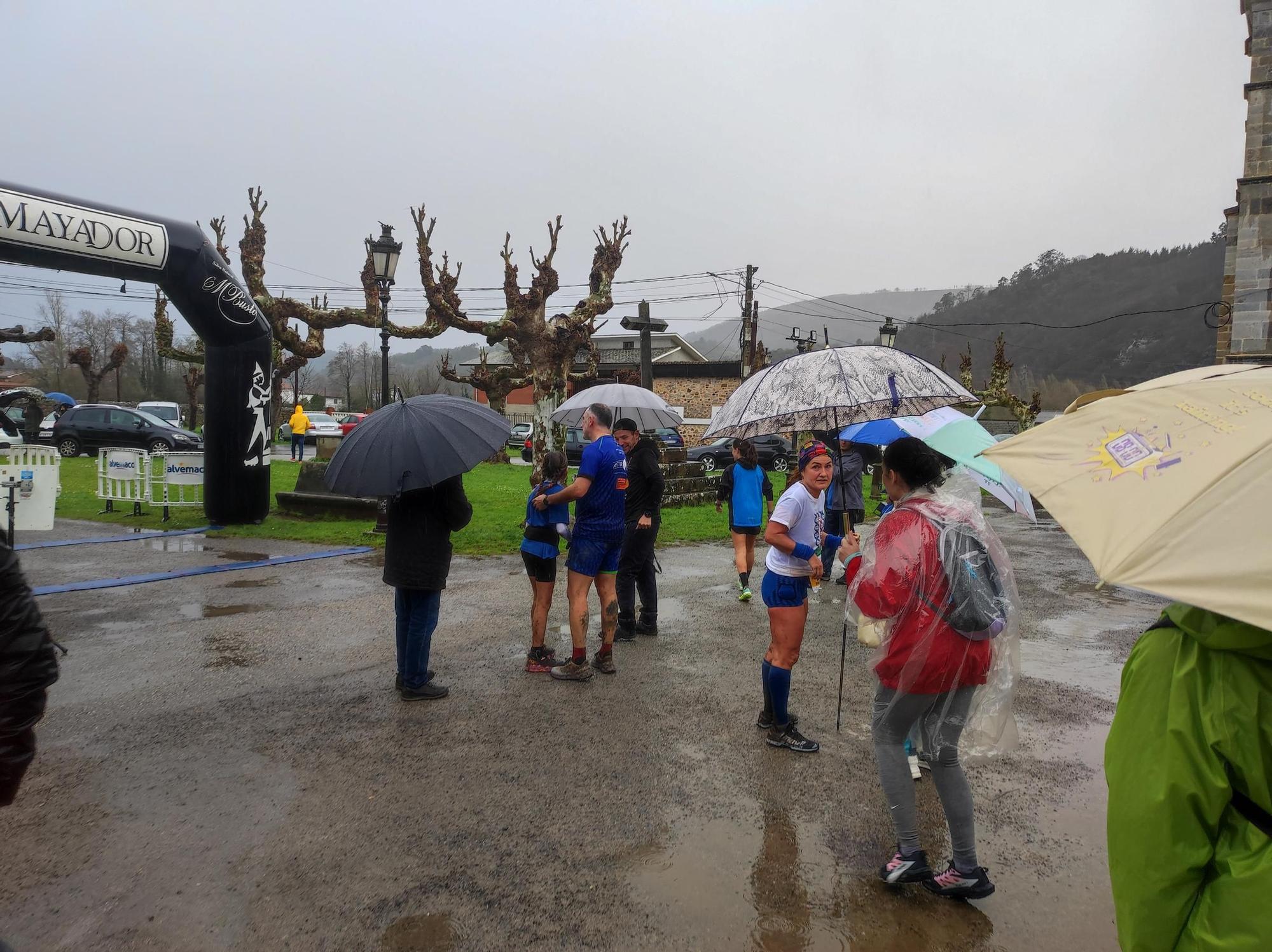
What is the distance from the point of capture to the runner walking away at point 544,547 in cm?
566

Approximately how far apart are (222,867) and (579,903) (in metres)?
1.46

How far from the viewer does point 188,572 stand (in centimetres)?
905

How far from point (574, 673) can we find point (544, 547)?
2.91 feet

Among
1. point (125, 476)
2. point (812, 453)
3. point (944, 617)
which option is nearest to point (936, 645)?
point (944, 617)

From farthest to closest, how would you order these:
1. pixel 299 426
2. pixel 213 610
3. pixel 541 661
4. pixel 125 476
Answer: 1. pixel 299 426
2. pixel 125 476
3. pixel 213 610
4. pixel 541 661

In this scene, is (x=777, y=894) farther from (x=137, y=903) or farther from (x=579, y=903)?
(x=137, y=903)

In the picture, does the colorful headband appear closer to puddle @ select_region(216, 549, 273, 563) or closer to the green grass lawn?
the green grass lawn

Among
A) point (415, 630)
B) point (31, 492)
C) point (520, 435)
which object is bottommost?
point (415, 630)

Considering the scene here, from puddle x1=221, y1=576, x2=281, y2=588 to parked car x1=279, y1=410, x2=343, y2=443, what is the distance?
989 inches

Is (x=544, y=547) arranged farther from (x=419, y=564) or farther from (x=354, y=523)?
(x=354, y=523)

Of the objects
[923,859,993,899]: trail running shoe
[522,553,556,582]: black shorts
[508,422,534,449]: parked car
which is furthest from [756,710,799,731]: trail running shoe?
[508,422,534,449]: parked car

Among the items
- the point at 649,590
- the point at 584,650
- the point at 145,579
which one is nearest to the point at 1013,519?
the point at 649,590

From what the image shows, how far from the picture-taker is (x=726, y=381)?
44.1 meters

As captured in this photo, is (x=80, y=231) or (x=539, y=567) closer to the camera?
(x=539, y=567)
